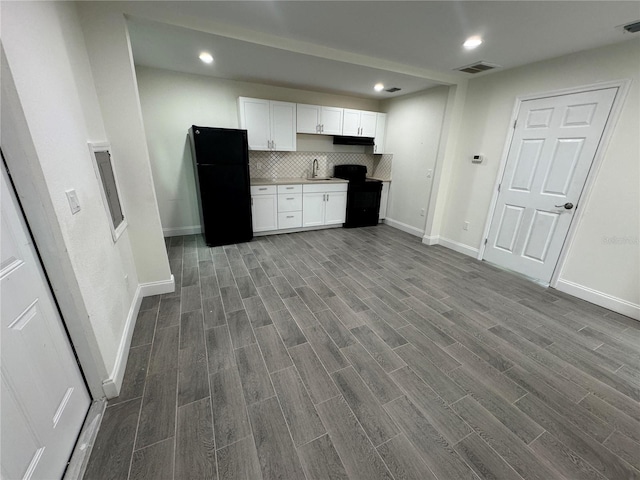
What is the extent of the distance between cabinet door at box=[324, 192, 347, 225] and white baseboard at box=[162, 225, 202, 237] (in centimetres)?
229

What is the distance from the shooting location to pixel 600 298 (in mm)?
2562

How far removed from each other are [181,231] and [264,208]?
150cm

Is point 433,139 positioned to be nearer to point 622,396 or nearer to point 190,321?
point 622,396

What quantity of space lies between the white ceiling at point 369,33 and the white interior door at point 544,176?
54cm

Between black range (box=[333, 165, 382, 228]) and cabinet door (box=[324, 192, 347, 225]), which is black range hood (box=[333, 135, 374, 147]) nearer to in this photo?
black range (box=[333, 165, 382, 228])

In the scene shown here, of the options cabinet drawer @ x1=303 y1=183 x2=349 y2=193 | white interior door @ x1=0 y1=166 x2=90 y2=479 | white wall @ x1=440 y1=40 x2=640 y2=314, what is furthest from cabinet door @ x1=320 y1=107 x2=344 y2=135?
white interior door @ x1=0 y1=166 x2=90 y2=479

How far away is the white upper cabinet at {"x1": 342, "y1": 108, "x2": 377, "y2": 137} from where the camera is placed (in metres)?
4.61

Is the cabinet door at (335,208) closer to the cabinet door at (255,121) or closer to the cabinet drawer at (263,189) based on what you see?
the cabinet drawer at (263,189)

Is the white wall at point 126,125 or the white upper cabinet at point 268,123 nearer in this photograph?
the white wall at point 126,125

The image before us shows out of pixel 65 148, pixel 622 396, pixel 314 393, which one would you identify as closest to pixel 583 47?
pixel 622 396

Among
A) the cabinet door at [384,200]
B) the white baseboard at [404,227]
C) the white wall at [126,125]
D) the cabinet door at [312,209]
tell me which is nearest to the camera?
the white wall at [126,125]

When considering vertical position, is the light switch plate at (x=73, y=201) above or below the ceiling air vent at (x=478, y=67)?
below

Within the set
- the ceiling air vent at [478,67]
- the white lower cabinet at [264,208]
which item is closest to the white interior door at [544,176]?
the ceiling air vent at [478,67]

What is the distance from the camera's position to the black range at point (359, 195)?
4.81m
